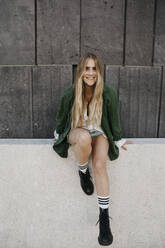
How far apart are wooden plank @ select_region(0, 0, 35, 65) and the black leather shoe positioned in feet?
3.26

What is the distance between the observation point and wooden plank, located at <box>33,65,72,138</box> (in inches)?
101

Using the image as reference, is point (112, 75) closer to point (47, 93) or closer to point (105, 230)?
point (47, 93)

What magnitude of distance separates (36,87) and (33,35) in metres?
0.42

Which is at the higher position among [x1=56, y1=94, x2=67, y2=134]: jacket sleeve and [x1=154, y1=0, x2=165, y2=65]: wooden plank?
[x1=154, y1=0, x2=165, y2=65]: wooden plank

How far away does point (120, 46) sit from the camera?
2562 millimetres

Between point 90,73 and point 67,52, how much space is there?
1.39 ft

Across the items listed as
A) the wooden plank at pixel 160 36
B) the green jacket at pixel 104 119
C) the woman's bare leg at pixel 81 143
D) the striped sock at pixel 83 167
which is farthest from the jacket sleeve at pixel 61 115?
the wooden plank at pixel 160 36

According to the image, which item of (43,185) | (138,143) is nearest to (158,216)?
(138,143)

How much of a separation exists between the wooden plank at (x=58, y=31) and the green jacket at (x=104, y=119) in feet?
1.18

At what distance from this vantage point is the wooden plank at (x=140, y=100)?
8.57ft

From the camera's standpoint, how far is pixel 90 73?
7.30 feet

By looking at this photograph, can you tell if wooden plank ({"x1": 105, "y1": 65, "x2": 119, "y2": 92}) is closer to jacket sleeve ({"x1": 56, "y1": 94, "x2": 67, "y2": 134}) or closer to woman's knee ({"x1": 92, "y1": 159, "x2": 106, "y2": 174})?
jacket sleeve ({"x1": 56, "y1": 94, "x2": 67, "y2": 134})

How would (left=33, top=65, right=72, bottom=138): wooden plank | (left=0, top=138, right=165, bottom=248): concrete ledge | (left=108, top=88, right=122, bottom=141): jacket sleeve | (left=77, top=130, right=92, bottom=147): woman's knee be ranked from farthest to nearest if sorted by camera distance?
(left=33, top=65, right=72, bottom=138): wooden plank < (left=0, top=138, right=165, bottom=248): concrete ledge < (left=108, top=88, right=122, bottom=141): jacket sleeve < (left=77, top=130, right=92, bottom=147): woman's knee

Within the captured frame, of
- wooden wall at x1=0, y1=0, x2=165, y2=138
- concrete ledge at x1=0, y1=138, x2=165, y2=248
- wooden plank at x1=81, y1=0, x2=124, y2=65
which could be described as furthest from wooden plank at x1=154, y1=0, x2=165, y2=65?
concrete ledge at x1=0, y1=138, x2=165, y2=248
